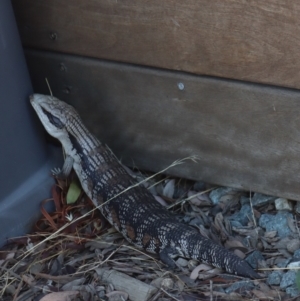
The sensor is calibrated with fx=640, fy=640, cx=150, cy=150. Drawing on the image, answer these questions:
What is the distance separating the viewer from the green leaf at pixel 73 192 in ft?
10.8

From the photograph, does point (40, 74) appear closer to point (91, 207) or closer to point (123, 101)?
point (123, 101)

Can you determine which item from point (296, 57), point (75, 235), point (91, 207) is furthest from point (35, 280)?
point (296, 57)

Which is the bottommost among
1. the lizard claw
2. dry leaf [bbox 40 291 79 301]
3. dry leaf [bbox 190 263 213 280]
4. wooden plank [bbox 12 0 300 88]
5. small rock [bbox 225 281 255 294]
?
dry leaf [bbox 190 263 213 280]

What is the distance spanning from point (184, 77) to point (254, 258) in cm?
88

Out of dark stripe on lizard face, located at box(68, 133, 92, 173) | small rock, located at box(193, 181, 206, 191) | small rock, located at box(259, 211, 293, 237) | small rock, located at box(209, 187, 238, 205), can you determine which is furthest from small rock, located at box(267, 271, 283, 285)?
dark stripe on lizard face, located at box(68, 133, 92, 173)

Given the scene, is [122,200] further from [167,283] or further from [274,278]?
[274,278]

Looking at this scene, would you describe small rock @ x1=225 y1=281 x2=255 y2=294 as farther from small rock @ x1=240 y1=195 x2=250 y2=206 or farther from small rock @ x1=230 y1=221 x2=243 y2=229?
small rock @ x1=240 y1=195 x2=250 y2=206

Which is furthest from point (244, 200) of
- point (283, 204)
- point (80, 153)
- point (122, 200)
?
point (80, 153)

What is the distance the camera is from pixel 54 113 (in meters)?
3.21

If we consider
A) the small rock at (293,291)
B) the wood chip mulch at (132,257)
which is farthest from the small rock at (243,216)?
the small rock at (293,291)

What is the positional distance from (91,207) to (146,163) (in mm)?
378

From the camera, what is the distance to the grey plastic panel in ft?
9.68

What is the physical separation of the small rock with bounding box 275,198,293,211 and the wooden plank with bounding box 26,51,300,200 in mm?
71

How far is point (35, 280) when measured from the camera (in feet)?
9.44
